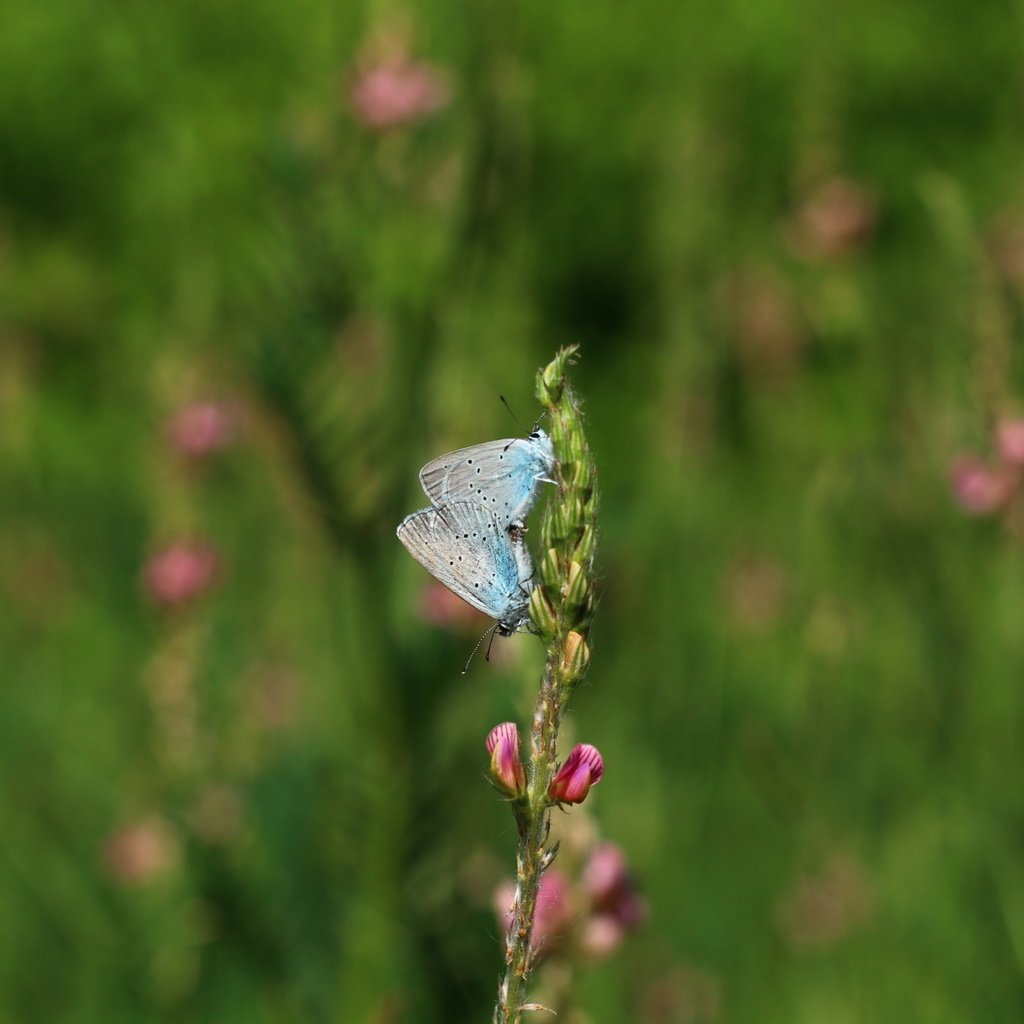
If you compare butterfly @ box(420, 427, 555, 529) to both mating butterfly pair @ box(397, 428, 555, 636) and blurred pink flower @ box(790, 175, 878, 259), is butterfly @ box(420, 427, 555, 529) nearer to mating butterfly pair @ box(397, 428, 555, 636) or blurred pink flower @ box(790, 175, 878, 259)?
mating butterfly pair @ box(397, 428, 555, 636)

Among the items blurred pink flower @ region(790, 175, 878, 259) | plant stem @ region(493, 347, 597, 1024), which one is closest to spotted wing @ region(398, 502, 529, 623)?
plant stem @ region(493, 347, 597, 1024)

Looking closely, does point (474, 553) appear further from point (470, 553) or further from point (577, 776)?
point (577, 776)

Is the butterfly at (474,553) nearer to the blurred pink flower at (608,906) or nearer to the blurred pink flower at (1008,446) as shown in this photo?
the blurred pink flower at (608,906)

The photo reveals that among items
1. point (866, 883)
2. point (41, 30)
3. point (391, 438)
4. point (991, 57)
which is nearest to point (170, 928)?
point (391, 438)

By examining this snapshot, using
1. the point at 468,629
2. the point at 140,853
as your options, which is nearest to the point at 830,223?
→ the point at 468,629

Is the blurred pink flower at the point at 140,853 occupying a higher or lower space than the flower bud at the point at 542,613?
higher

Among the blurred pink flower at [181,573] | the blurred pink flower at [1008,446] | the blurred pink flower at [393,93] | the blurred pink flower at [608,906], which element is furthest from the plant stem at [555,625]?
the blurred pink flower at [181,573]

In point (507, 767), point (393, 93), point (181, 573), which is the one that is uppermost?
point (393, 93)
